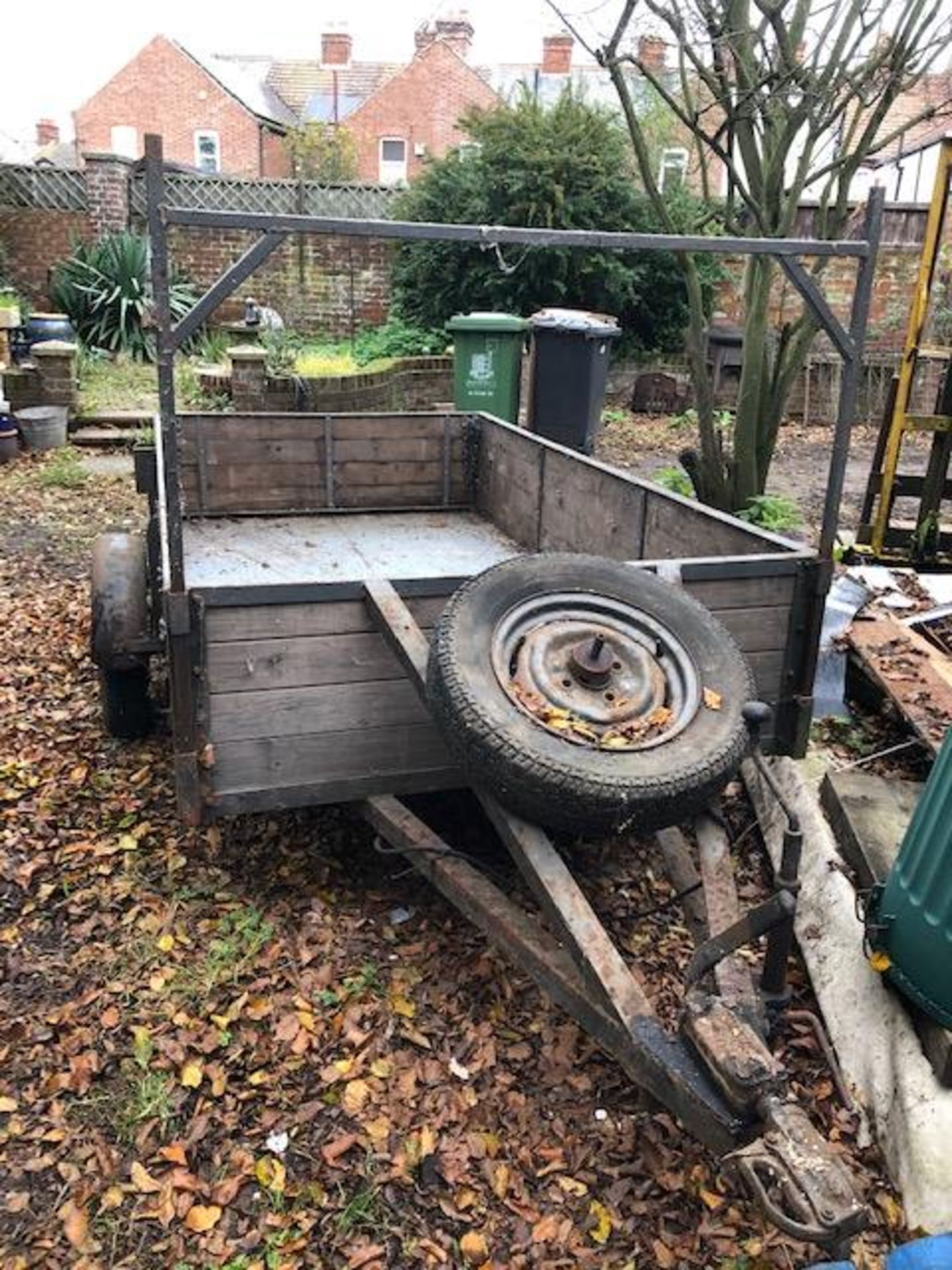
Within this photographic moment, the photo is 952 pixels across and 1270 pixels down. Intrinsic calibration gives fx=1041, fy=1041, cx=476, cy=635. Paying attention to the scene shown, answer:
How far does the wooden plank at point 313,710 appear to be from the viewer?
3084mm

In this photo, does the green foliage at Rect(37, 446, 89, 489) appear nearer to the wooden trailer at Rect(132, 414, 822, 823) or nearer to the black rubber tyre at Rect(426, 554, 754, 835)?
the wooden trailer at Rect(132, 414, 822, 823)

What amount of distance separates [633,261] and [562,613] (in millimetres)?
11248

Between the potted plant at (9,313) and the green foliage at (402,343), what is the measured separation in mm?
3789

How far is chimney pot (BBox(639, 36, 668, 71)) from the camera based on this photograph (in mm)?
6984

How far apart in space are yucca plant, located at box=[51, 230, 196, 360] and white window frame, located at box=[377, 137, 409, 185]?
24.2 metres

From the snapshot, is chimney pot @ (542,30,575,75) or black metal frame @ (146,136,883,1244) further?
chimney pot @ (542,30,575,75)

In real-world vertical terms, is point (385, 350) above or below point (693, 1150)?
above

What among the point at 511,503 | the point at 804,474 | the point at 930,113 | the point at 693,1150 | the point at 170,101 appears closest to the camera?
the point at 693,1150

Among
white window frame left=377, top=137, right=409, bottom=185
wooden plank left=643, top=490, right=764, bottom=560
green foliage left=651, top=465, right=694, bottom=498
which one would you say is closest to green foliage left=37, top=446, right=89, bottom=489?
green foliage left=651, top=465, right=694, bottom=498

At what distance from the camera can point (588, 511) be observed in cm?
513

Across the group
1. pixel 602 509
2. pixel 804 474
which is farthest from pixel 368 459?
pixel 804 474

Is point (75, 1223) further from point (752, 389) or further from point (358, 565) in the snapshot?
point (752, 389)

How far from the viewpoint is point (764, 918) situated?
2.28m

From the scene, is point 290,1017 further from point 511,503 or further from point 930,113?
point 930,113
